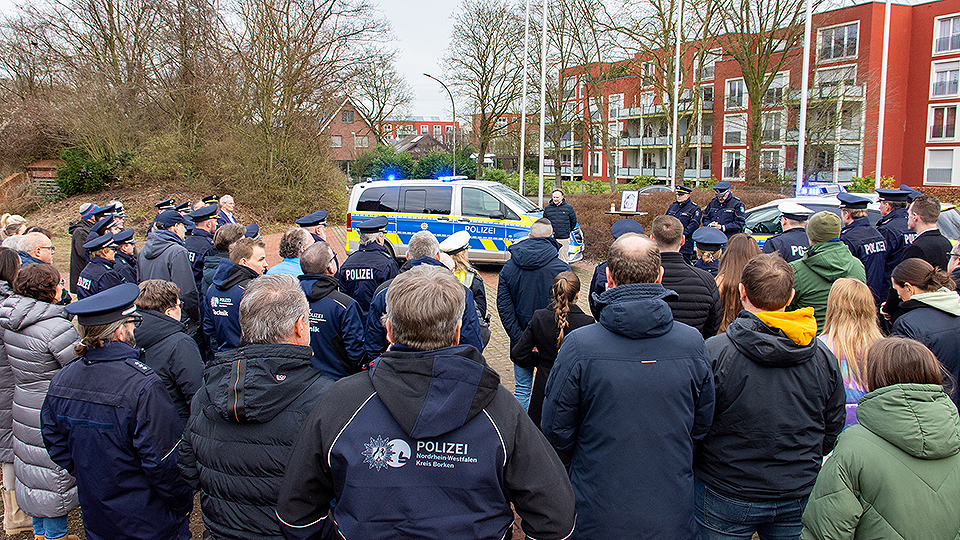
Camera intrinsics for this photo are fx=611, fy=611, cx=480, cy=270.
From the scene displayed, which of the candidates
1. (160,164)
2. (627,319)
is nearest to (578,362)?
(627,319)

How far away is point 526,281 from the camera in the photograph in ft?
17.5

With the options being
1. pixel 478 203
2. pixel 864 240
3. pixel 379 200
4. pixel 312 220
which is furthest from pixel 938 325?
pixel 379 200

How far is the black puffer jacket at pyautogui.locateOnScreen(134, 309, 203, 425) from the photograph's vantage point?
11.4 feet

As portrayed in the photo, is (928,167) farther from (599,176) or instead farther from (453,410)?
(453,410)

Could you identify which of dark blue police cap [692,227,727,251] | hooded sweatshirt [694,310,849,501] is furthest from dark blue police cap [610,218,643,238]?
hooded sweatshirt [694,310,849,501]

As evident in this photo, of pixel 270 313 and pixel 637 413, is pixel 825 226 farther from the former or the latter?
pixel 270 313

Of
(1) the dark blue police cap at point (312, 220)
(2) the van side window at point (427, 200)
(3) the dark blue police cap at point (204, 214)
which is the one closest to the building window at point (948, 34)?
(2) the van side window at point (427, 200)

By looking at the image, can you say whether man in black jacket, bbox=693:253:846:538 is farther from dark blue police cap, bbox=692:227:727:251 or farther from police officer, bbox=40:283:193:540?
dark blue police cap, bbox=692:227:727:251

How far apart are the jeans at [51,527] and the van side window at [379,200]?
10183 mm

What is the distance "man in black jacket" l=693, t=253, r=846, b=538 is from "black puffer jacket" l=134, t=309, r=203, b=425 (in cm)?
278

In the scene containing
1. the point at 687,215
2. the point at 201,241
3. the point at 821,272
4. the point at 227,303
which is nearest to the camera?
the point at 227,303

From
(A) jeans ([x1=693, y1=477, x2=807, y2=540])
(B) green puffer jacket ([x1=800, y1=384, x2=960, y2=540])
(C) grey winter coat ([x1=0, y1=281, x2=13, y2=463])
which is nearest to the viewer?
(B) green puffer jacket ([x1=800, y1=384, x2=960, y2=540])

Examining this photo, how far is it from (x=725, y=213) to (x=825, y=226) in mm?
5515

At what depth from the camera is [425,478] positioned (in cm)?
182
